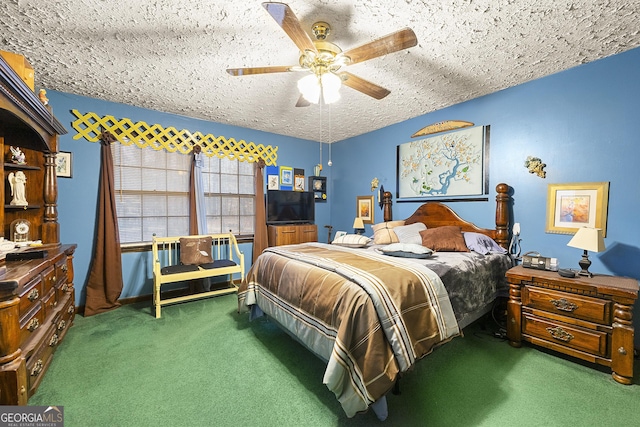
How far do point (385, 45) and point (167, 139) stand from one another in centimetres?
303

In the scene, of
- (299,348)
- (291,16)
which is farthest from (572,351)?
(291,16)

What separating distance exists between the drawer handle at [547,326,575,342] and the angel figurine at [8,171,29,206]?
4.34 m

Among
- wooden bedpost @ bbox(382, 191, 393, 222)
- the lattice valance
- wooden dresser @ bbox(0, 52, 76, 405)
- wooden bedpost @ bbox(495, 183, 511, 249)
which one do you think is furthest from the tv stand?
wooden bedpost @ bbox(495, 183, 511, 249)

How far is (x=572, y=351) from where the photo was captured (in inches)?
74.6

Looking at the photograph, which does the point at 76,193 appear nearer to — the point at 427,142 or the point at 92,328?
the point at 92,328

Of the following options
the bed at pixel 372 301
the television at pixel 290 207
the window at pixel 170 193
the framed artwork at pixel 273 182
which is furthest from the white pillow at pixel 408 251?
the window at pixel 170 193

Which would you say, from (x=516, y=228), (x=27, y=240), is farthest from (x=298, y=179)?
(x=27, y=240)

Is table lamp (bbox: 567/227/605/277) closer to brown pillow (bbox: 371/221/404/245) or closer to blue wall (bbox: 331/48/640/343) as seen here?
blue wall (bbox: 331/48/640/343)

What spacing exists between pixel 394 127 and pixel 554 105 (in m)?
1.80

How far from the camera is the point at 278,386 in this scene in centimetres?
169

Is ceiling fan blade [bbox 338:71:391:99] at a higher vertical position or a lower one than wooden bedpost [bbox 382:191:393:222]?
higher

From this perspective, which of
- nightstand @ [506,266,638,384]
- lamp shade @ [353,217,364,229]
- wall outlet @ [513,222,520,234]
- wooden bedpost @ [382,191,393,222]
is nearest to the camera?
nightstand @ [506,266,638,384]

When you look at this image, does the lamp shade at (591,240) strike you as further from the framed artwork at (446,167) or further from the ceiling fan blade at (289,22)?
the ceiling fan blade at (289,22)

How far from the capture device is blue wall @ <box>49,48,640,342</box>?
2094mm
